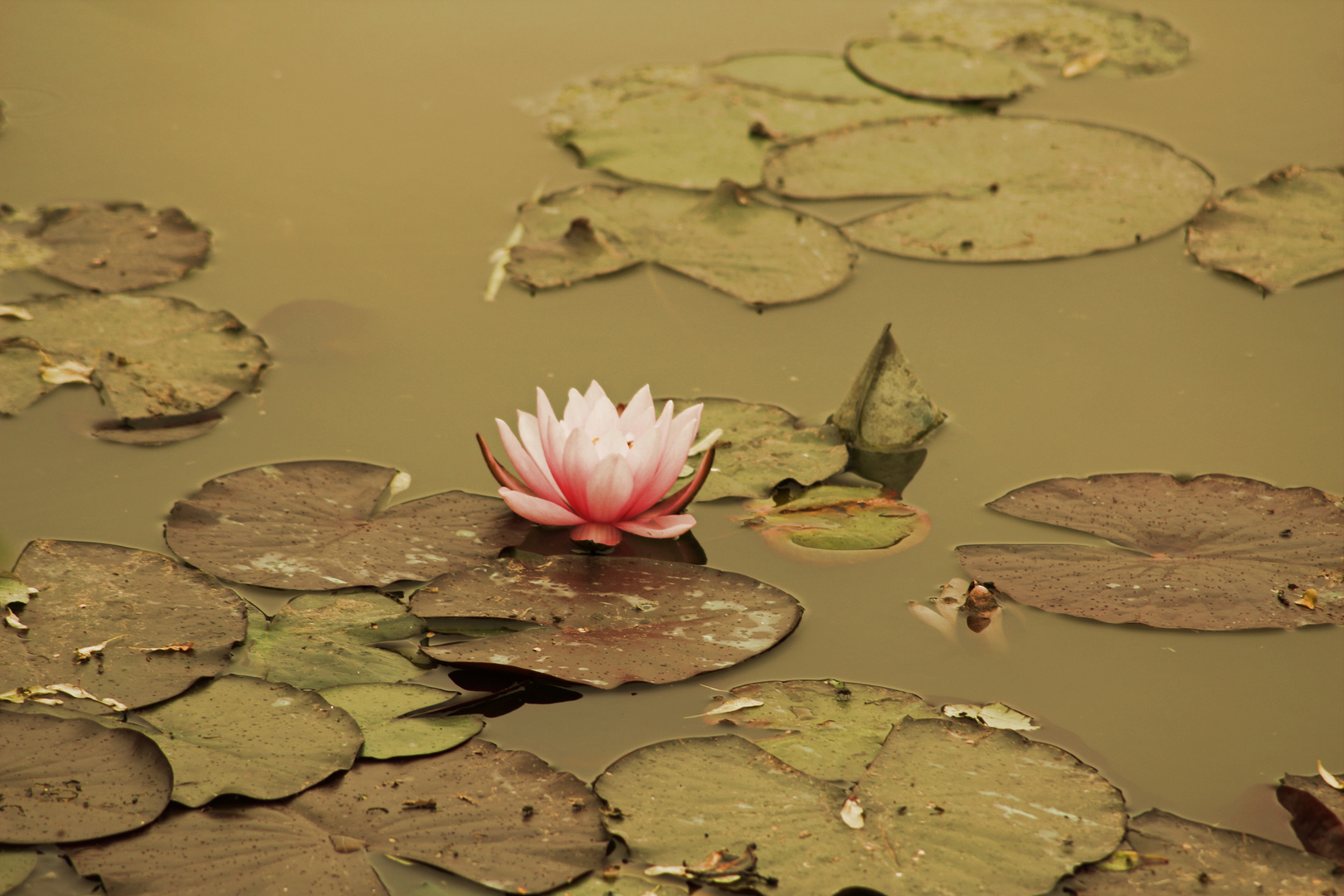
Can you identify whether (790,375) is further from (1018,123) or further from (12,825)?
(12,825)

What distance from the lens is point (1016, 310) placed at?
321 cm

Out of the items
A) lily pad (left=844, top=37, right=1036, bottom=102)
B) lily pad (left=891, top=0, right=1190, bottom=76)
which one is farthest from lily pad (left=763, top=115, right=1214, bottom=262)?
lily pad (left=891, top=0, right=1190, bottom=76)

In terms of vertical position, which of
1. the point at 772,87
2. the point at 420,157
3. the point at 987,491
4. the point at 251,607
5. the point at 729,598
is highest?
the point at 772,87

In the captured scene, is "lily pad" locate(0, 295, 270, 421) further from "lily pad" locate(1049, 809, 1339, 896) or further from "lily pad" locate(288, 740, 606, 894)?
"lily pad" locate(1049, 809, 1339, 896)

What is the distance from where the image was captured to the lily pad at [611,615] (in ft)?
6.81

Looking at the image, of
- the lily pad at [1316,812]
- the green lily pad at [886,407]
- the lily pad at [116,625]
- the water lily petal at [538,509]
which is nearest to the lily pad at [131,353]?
the lily pad at [116,625]

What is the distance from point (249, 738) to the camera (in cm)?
194

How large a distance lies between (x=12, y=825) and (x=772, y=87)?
11.8ft

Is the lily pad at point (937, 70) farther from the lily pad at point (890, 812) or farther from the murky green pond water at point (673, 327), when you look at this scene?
the lily pad at point (890, 812)

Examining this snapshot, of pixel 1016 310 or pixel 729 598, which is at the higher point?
pixel 1016 310

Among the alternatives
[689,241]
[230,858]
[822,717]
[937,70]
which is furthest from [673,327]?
[937,70]

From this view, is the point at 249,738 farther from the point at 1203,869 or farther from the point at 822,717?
the point at 1203,869

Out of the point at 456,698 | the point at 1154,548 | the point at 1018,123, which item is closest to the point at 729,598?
the point at 456,698

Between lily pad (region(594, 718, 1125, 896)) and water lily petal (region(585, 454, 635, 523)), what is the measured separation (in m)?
0.56
